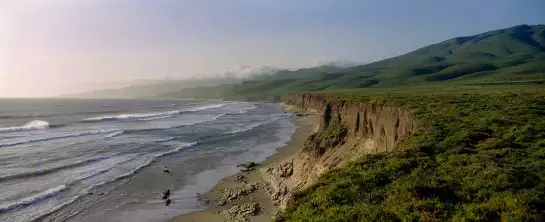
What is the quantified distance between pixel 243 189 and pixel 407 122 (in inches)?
589

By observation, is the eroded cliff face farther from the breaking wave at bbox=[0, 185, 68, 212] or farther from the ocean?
the breaking wave at bbox=[0, 185, 68, 212]

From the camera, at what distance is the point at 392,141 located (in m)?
27.5

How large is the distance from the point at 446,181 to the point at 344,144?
21873 millimetres

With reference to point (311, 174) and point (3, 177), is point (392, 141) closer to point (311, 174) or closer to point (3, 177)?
point (311, 174)

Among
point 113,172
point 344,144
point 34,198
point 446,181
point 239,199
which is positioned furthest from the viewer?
point 113,172

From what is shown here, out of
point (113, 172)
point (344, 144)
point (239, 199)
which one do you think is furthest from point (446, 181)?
point (113, 172)

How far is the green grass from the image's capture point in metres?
11.1

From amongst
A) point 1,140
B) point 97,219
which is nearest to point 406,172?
point 97,219

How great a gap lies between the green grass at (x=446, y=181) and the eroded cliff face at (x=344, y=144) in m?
6.40

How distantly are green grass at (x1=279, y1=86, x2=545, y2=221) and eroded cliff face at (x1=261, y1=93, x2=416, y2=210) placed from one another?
252 inches

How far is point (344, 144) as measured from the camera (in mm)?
35562

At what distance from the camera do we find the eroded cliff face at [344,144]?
2878cm

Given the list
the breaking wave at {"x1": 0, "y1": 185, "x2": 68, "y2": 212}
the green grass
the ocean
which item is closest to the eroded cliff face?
the green grass

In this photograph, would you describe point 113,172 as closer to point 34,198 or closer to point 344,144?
point 34,198
